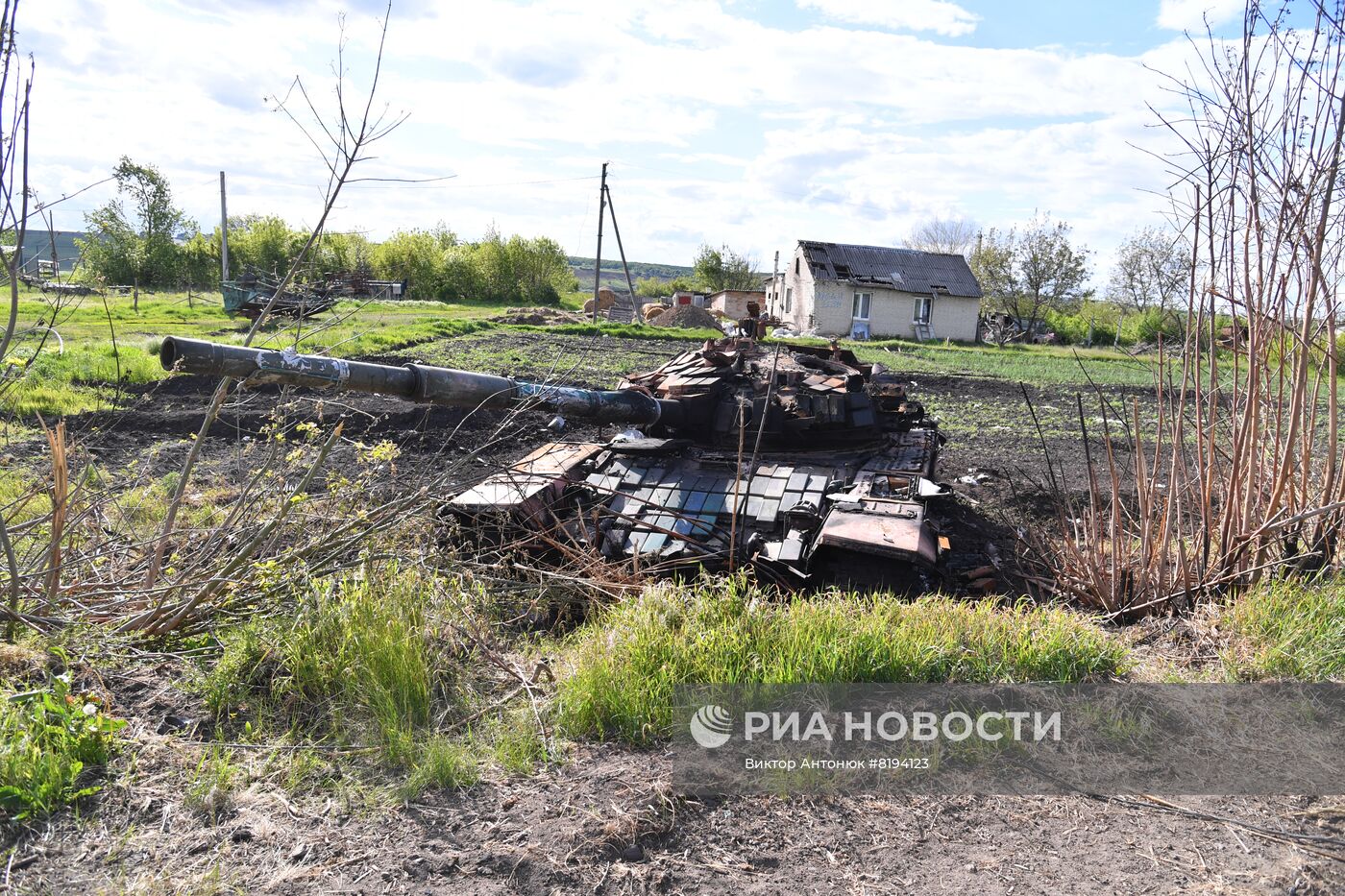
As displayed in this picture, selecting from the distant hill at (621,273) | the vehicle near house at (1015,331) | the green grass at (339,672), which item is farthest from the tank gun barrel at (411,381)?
the distant hill at (621,273)

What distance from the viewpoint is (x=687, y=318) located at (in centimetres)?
3712

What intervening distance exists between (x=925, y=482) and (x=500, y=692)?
3891 millimetres

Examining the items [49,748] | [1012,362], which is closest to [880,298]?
[1012,362]

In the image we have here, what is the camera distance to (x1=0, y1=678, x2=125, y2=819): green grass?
3.09 meters

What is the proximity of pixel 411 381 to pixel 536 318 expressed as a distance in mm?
29535

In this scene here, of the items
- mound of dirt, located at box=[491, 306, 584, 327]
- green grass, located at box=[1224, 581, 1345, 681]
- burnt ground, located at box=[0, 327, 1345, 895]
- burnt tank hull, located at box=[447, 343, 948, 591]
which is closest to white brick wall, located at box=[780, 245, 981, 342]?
mound of dirt, located at box=[491, 306, 584, 327]

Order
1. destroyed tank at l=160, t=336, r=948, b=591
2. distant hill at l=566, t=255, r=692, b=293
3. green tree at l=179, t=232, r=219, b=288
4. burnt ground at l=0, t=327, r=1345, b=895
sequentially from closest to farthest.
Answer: burnt ground at l=0, t=327, r=1345, b=895
destroyed tank at l=160, t=336, r=948, b=591
green tree at l=179, t=232, r=219, b=288
distant hill at l=566, t=255, r=692, b=293

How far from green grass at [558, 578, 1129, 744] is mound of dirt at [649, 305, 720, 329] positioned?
3263cm

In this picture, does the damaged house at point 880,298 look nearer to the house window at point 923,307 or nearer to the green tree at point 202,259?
the house window at point 923,307

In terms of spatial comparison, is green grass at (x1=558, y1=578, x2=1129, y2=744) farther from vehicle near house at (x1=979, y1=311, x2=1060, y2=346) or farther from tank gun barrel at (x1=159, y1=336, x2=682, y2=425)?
vehicle near house at (x1=979, y1=311, x2=1060, y2=346)

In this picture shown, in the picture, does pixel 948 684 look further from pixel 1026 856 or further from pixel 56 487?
pixel 56 487

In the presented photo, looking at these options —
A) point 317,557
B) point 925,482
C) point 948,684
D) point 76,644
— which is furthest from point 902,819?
point 925,482

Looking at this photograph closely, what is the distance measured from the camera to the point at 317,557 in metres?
4.88

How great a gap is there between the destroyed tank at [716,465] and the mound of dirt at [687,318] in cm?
2829
